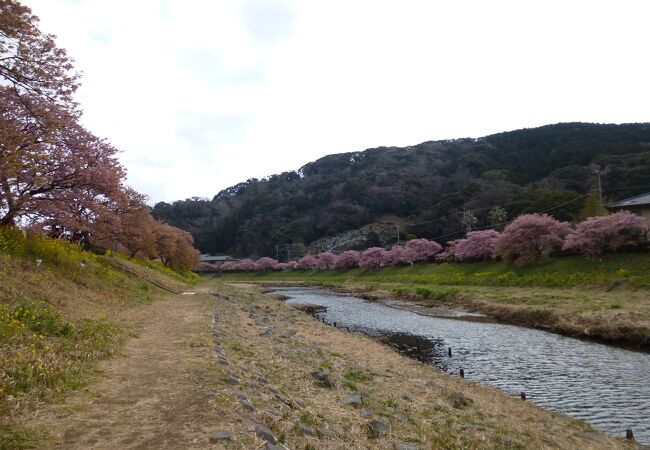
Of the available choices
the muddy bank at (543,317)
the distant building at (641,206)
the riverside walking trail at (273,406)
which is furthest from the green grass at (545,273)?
the riverside walking trail at (273,406)

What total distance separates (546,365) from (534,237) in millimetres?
27823

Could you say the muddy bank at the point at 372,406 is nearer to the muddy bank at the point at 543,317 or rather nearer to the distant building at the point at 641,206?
the muddy bank at the point at 543,317

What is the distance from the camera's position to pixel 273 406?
722cm

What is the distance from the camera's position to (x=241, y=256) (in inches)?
6142

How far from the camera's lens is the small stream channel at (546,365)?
35.3 feet

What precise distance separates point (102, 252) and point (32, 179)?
16470 mm

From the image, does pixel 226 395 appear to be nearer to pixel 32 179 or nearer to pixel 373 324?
pixel 32 179

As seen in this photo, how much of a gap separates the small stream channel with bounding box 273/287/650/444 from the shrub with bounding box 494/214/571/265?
1836 cm

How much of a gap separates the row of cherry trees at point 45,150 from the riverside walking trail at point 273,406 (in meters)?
5.87

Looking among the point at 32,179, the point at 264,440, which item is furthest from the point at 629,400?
the point at 32,179

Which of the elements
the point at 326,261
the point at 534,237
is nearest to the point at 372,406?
the point at 534,237

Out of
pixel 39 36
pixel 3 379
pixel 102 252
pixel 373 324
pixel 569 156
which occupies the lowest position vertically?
pixel 373 324

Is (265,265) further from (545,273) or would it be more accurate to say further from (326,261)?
(545,273)

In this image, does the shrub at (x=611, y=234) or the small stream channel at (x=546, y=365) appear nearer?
the small stream channel at (x=546, y=365)
